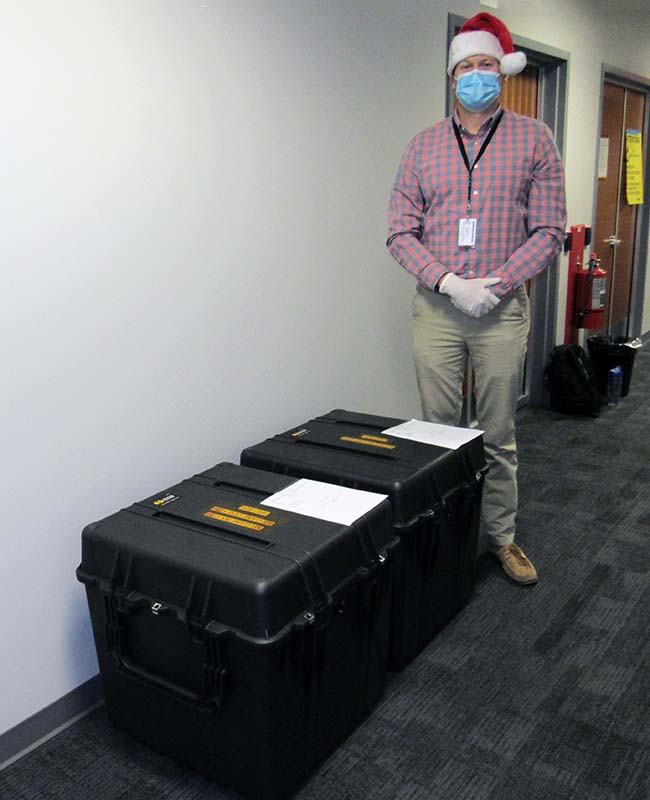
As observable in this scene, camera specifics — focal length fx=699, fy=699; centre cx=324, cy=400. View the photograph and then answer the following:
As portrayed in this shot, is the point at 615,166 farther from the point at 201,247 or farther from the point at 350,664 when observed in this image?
the point at 350,664

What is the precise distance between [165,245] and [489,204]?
0.88m

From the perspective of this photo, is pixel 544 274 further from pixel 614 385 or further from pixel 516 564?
pixel 516 564

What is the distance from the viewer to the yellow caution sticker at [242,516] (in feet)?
4.50

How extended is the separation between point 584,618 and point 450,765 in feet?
2.21

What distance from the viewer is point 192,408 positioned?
1.76 m

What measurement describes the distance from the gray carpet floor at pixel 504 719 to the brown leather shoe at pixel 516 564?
0.03 metres

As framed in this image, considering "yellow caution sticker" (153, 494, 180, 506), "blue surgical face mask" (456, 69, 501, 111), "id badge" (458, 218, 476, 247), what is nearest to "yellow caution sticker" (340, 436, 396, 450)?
"yellow caution sticker" (153, 494, 180, 506)

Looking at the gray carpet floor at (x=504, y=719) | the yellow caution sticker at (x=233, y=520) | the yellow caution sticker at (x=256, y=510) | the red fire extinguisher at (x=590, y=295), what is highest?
the red fire extinguisher at (x=590, y=295)

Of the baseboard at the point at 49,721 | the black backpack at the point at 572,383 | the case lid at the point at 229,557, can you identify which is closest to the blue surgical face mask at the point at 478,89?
the case lid at the point at 229,557

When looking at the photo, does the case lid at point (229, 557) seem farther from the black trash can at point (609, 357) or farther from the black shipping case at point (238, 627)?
the black trash can at point (609, 357)

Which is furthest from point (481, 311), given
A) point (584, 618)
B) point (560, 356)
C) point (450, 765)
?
point (560, 356)

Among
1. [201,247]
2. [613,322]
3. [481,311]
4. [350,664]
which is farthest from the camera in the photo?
[613,322]

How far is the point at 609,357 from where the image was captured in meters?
3.74

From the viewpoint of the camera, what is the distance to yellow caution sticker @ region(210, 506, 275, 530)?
1370mm
